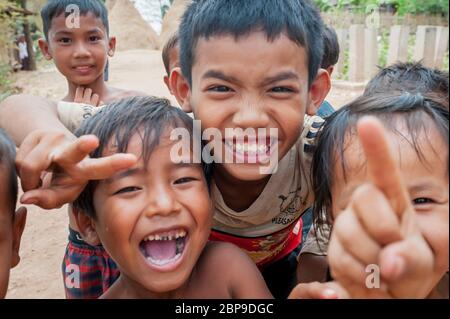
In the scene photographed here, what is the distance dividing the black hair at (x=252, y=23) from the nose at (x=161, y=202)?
0.41 metres

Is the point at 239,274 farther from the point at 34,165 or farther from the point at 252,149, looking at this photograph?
the point at 34,165

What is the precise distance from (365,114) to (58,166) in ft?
2.12

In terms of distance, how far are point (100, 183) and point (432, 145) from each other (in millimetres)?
685

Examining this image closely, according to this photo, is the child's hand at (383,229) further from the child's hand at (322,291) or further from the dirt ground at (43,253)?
the dirt ground at (43,253)

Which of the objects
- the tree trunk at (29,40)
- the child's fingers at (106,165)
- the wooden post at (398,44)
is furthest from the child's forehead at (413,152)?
the tree trunk at (29,40)

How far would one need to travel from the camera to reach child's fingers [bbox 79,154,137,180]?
0.86 m

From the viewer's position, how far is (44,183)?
3.23 ft

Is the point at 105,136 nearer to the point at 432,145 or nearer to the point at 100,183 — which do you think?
the point at 100,183

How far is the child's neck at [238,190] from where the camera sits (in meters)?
1.40

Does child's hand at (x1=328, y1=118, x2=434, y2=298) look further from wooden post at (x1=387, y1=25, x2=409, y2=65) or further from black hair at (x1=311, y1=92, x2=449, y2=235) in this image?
wooden post at (x1=387, y1=25, x2=409, y2=65)

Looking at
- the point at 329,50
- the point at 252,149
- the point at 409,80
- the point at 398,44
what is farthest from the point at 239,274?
the point at 398,44

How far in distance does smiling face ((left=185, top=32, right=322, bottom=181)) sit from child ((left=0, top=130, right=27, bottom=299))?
1.47 feet

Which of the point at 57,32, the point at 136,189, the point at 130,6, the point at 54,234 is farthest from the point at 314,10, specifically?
the point at 130,6

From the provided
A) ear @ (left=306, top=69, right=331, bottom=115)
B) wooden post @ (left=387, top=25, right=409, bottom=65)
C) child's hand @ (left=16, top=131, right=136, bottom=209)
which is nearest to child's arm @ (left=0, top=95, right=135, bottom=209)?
child's hand @ (left=16, top=131, right=136, bottom=209)
